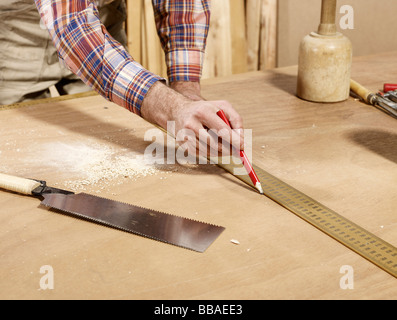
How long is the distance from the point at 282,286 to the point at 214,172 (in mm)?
413

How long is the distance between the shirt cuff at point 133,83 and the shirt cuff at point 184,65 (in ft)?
1.09

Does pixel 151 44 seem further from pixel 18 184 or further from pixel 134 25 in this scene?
pixel 18 184

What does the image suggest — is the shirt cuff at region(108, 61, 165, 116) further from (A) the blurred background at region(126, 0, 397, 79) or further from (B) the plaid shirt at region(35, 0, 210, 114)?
(A) the blurred background at region(126, 0, 397, 79)

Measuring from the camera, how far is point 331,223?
89 cm

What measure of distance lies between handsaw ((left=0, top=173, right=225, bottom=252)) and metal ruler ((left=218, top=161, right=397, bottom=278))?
6.4 inches

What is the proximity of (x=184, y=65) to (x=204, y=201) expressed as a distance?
622 mm

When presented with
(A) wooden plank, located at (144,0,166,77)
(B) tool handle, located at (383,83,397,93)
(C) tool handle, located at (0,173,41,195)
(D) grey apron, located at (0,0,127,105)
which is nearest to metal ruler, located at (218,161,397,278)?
(C) tool handle, located at (0,173,41,195)

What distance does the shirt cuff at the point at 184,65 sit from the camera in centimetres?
148

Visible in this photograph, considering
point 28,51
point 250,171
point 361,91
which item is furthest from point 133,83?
point 28,51

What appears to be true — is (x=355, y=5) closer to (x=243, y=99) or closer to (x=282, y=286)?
(x=243, y=99)

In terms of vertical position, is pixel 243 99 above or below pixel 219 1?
below
